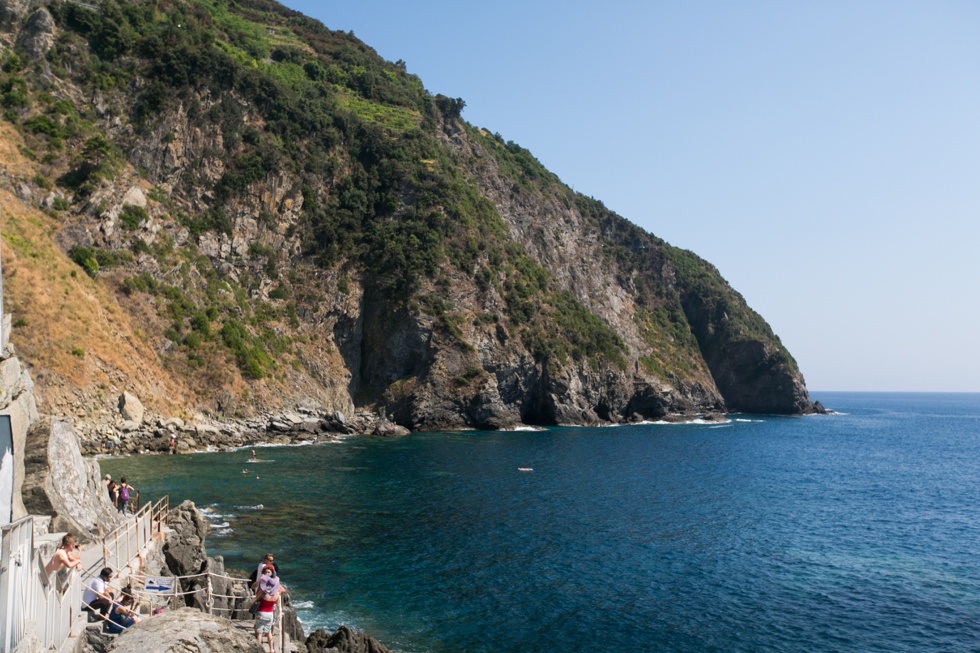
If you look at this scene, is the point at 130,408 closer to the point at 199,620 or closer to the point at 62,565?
the point at 199,620

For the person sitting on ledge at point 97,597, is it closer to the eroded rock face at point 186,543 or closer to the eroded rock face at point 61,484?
the eroded rock face at point 61,484

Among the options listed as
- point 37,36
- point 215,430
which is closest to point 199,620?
point 215,430

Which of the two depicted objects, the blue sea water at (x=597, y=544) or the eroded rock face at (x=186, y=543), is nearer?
the eroded rock face at (x=186, y=543)

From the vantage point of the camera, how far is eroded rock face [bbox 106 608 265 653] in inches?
449

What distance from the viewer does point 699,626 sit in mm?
23172

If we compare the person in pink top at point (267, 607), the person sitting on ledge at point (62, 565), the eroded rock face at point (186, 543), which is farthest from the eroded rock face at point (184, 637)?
the eroded rock face at point (186, 543)

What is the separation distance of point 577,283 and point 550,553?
9016 centimetres

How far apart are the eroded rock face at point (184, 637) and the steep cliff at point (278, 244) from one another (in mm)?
43639

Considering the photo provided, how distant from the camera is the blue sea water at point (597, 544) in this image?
75.3 feet

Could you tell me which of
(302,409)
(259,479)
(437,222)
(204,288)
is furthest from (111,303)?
(437,222)

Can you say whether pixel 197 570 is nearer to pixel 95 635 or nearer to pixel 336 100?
pixel 95 635

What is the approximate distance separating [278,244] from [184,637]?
2984 inches

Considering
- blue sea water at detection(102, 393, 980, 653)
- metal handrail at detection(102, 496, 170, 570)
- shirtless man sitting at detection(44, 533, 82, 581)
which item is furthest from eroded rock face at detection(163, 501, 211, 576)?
shirtless man sitting at detection(44, 533, 82, 581)

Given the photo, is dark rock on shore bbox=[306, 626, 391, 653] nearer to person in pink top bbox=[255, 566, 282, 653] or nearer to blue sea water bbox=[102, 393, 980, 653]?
blue sea water bbox=[102, 393, 980, 653]
